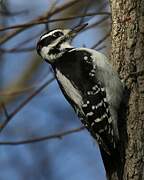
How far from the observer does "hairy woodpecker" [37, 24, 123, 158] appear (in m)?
3.88

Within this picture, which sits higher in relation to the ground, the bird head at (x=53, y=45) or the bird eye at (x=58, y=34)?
the bird eye at (x=58, y=34)

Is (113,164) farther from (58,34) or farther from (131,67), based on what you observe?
(58,34)

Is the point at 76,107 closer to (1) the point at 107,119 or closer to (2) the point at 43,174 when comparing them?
(1) the point at 107,119

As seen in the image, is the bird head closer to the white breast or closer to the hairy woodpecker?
the hairy woodpecker

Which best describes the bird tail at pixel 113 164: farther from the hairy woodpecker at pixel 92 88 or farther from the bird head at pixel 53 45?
the bird head at pixel 53 45

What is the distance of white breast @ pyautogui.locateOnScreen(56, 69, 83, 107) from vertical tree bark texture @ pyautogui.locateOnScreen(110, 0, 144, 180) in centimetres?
33

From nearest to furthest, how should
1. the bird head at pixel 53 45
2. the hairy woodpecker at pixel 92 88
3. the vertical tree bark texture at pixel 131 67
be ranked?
the vertical tree bark texture at pixel 131 67 → the hairy woodpecker at pixel 92 88 → the bird head at pixel 53 45

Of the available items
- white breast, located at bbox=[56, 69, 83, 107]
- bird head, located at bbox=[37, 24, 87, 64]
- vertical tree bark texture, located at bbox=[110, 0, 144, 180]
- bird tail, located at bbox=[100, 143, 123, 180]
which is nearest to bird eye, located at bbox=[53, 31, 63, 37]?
bird head, located at bbox=[37, 24, 87, 64]

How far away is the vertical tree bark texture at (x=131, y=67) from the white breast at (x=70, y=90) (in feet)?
1.09

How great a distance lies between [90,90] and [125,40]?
1.38ft

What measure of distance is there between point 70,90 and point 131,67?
45 cm

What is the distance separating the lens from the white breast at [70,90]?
3941mm

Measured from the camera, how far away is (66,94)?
13.2ft

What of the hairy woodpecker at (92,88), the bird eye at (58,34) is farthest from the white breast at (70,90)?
the bird eye at (58,34)
